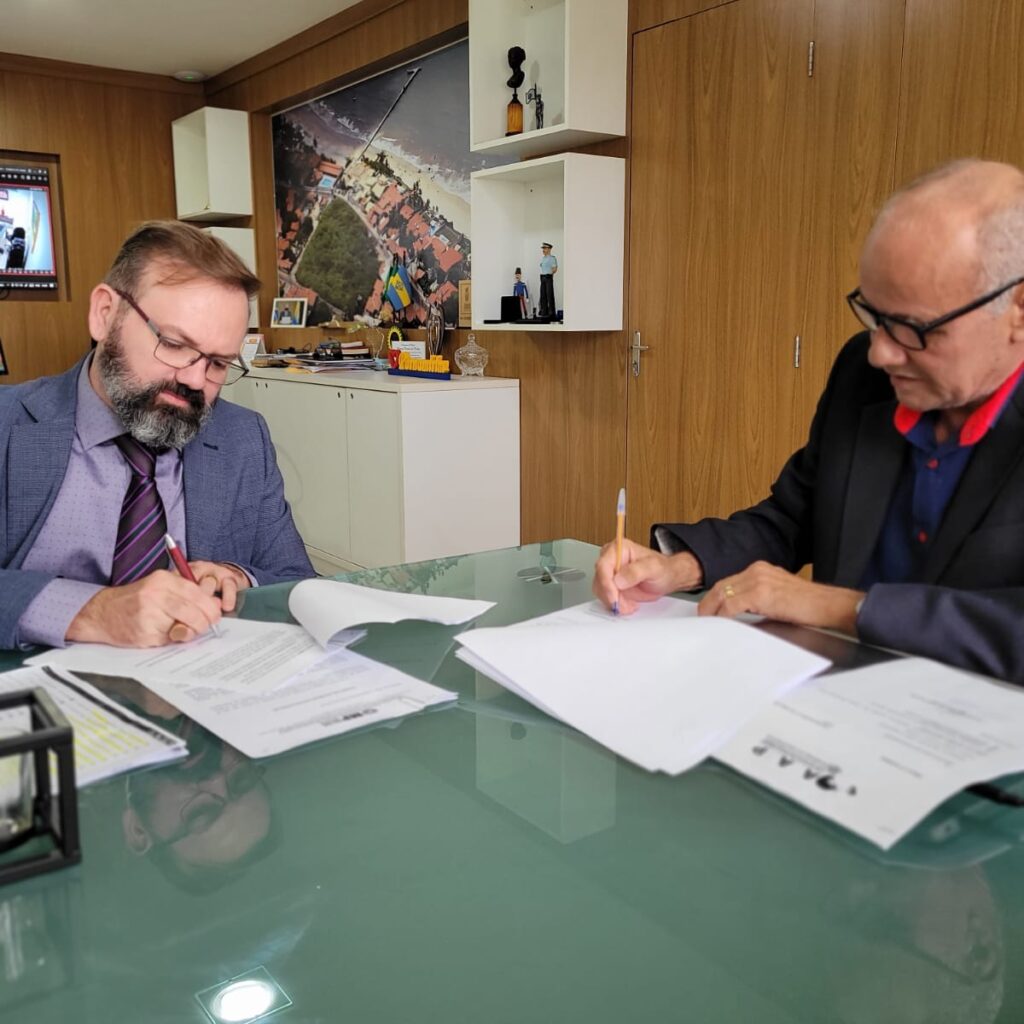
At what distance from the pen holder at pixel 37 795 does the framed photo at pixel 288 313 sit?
4.94 metres

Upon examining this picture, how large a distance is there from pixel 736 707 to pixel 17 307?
5.98m

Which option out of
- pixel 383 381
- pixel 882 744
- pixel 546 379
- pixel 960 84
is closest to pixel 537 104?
pixel 546 379

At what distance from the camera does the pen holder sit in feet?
2.37

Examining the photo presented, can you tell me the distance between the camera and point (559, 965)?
2.15 ft

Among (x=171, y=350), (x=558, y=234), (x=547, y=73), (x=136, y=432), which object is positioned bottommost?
(x=136, y=432)

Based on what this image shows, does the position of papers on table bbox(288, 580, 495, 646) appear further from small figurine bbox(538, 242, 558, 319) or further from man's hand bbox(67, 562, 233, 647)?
small figurine bbox(538, 242, 558, 319)

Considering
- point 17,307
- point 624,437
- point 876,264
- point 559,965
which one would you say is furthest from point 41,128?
point 559,965

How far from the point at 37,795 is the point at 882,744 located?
0.71 metres

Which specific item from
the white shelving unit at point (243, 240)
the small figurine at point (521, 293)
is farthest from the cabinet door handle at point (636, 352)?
the white shelving unit at point (243, 240)

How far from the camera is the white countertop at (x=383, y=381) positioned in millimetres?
3830

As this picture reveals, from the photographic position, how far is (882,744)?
89 cm

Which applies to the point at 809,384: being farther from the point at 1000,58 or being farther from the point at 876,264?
the point at 876,264

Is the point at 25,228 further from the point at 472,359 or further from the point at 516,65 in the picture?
the point at 516,65

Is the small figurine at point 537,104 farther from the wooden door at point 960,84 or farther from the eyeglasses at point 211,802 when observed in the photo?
the eyeglasses at point 211,802
